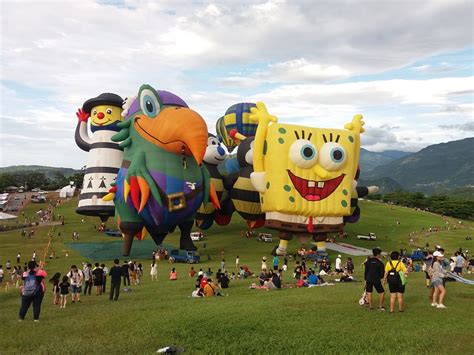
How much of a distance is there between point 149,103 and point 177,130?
2.79 meters

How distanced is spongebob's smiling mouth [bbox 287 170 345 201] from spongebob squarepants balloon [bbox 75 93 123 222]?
1472 centimetres

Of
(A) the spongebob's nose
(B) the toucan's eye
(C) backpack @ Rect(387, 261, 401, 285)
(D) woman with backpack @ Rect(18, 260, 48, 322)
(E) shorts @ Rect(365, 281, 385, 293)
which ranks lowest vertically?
(D) woman with backpack @ Rect(18, 260, 48, 322)

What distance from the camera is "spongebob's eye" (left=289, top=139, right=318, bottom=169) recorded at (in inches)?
1174

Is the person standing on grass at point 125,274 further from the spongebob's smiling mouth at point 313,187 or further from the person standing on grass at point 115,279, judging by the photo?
the spongebob's smiling mouth at point 313,187

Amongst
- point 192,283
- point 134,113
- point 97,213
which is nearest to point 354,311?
point 192,283

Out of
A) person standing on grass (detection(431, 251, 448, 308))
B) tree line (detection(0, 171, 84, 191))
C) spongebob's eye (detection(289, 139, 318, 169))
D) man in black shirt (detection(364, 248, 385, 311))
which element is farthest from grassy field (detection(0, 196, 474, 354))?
tree line (detection(0, 171, 84, 191))

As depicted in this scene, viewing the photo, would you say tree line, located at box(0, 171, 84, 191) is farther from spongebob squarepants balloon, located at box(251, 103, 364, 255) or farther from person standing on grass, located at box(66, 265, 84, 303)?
person standing on grass, located at box(66, 265, 84, 303)

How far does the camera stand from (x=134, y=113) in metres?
28.6

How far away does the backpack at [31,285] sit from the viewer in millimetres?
10477

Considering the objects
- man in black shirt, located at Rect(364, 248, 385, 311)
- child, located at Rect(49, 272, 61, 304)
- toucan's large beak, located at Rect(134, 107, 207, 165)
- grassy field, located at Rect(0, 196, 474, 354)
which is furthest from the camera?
toucan's large beak, located at Rect(134, 107, 207, 165)

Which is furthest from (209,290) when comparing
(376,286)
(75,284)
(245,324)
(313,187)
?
(313,187)

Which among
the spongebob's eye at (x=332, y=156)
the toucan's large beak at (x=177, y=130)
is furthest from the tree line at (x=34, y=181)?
the spongebob's eye at (x=332, y=156)

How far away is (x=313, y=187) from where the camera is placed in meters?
30.4

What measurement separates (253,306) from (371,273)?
10.3 ft
